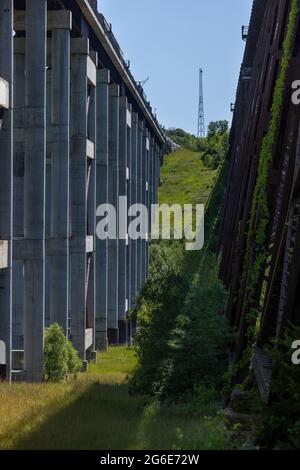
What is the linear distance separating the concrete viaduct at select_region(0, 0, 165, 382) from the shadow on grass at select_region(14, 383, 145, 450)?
549 cm

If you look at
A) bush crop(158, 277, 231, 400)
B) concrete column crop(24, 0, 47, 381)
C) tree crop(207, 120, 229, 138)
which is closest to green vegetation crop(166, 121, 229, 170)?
tree crop(207, 120, 229, 138)

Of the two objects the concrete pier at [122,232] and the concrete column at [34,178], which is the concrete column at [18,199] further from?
the concrete pier at [122,232]

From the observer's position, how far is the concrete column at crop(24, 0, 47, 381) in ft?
80.4

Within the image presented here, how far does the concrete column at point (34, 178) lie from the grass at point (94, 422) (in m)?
4.11

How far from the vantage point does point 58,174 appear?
28.2 m

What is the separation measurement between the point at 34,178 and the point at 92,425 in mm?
12730

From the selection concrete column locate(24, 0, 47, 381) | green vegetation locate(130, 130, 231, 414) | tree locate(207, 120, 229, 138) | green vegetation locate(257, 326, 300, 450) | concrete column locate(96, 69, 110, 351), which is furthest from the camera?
tree locate(207, 120, 229, 138)

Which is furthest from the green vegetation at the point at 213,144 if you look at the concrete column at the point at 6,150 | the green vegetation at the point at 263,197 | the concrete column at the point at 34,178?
the green vegetation at the point at 263,197

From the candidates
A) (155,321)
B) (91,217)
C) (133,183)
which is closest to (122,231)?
(133,183)

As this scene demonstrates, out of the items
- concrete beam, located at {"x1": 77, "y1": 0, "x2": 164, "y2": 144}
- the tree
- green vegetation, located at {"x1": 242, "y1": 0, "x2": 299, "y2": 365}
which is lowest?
green vegetation, located at {"x1": 242, "y1": 0, "x2": 299, "y2": 365}

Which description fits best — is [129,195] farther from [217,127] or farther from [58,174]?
[217,127]

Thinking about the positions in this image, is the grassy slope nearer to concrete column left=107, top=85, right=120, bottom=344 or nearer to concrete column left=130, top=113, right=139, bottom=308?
concrete column left=107, top=85, right=120, bottom=344

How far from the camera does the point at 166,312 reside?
19297 mm
